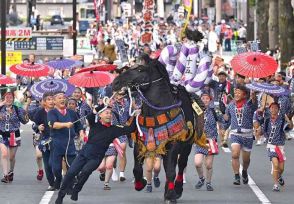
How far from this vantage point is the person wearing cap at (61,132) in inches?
727

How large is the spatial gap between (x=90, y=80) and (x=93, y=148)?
282 centimetres

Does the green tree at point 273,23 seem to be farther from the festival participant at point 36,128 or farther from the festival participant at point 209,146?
the festival participant at point 209,146

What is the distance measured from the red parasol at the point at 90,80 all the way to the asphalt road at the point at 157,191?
5.40 feet

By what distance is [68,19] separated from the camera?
128 metres

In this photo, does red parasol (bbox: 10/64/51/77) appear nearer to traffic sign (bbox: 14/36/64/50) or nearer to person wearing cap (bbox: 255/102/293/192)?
person wearing cap (bbox: 255/102/293/192)

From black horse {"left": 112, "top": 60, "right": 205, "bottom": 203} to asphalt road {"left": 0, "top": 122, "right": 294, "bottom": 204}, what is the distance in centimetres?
54

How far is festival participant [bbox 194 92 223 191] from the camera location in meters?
19.8

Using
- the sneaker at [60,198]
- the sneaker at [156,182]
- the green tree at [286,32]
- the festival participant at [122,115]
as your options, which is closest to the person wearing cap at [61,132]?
the sneaker at [60,198]

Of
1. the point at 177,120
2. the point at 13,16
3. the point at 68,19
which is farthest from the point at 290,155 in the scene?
the point at 68,19

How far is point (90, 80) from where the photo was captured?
2022 centimetres

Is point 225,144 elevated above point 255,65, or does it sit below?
below

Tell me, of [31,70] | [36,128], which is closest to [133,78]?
[36,128]

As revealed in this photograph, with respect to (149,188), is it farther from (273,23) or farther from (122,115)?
(273,23)

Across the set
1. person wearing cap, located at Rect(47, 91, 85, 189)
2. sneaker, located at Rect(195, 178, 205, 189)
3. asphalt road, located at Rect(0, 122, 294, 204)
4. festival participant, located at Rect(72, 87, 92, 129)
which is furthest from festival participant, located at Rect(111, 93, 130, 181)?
person wearing cap, located at Rect(47, 91, 85, 189)
